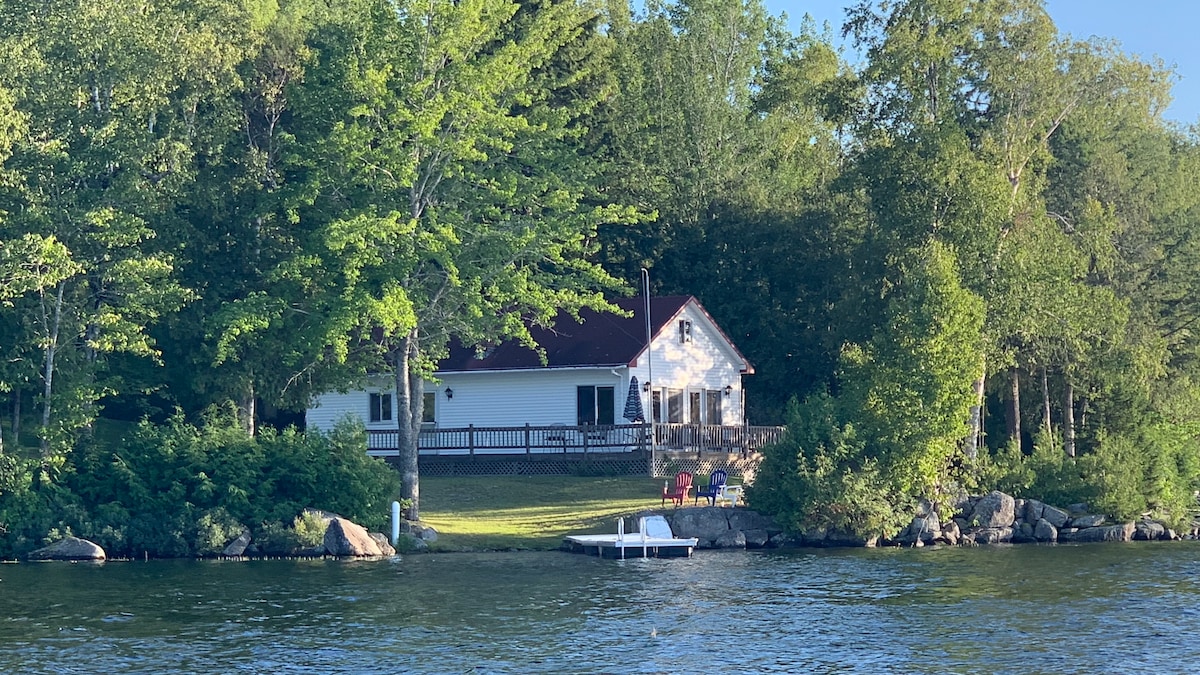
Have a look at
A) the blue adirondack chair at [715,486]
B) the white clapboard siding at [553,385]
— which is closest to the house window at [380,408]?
the white clapboard siding at [553,385]

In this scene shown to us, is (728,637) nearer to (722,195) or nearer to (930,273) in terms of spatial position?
(930,273)

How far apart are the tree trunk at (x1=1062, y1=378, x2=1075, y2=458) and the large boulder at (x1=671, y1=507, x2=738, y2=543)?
60.7ft

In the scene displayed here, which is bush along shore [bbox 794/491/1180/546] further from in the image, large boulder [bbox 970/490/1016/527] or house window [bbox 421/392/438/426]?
house window [bbox 421/392/438/426]

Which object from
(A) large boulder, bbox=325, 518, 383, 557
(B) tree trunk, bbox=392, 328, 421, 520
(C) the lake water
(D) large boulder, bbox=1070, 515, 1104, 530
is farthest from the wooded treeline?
(C) the lake water

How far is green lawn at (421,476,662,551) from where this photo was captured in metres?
39.8

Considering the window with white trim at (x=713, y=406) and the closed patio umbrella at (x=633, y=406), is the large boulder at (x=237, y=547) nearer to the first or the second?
the closed patio umbrella at (x=633, y=406)

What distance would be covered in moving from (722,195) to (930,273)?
21.8 metres

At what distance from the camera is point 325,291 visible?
139 feet

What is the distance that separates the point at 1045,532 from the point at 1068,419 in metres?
13.7

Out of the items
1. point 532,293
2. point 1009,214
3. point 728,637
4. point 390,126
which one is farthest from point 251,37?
point 728,637

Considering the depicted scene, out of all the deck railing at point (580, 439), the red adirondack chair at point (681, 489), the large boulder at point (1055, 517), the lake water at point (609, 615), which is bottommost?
the lake water at point (609, 615)

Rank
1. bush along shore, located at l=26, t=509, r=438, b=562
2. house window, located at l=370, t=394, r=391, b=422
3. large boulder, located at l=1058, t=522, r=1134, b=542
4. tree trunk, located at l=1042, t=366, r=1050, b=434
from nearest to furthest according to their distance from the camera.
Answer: bush along shore, located at l=26, t=509, r=438, b=562 < large boulder, located at l=1058, t=522, r=1134, b=542 < tree trunk, located at l=1042, t=366, r=1050, b=434 < house window, located at l=370, t=394, r=391, b=422

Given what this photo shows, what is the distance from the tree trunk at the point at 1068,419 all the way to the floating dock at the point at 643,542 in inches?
825

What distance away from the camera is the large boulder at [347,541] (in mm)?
37906
